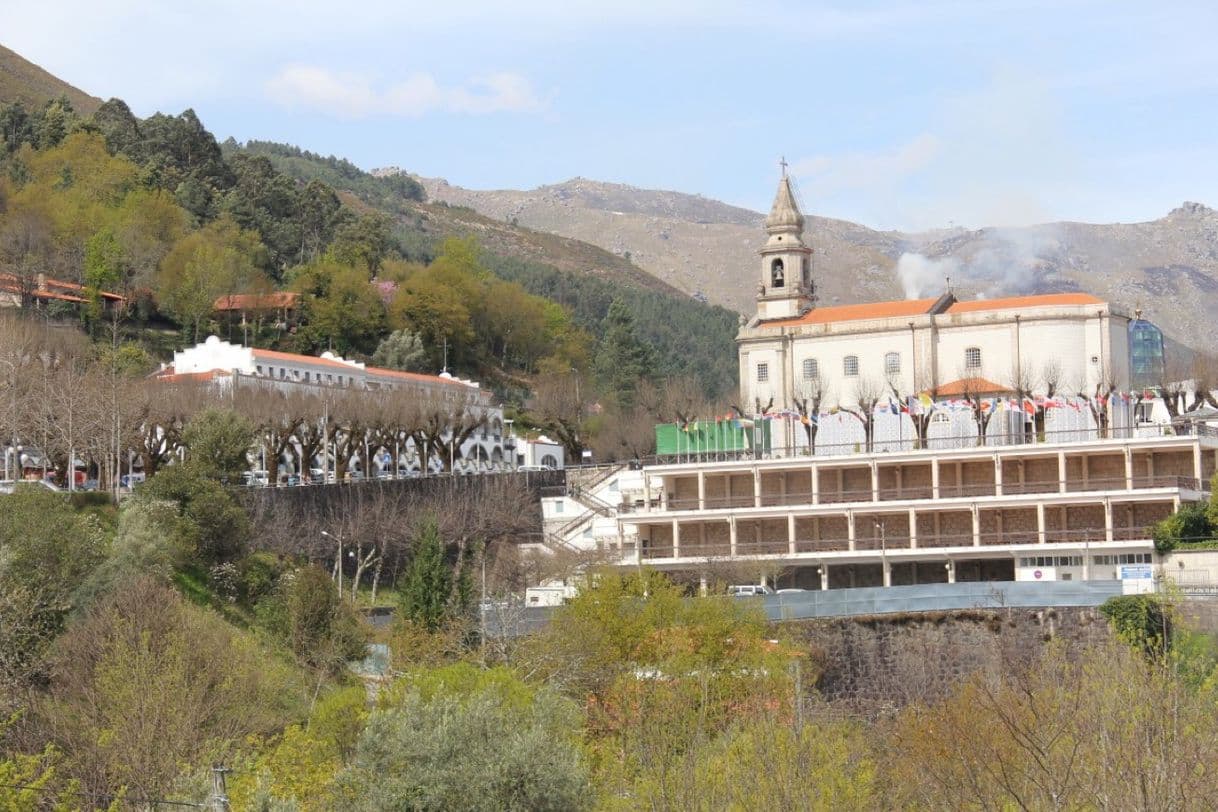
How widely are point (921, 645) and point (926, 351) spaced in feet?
103

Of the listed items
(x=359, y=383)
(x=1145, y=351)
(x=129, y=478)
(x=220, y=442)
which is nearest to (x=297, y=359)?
(x=359, y=383)

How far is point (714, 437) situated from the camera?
8544cm

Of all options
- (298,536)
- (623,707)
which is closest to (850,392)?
(298,536)

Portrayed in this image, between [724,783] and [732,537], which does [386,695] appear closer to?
[724,783]

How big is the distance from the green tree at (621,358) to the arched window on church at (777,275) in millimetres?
32498

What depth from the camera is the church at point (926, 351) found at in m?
83.6

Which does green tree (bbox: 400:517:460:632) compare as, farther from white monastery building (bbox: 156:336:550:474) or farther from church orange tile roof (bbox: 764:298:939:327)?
church orange tile roof (bbox: 764:298:939:327)

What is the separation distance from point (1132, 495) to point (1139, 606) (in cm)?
1621

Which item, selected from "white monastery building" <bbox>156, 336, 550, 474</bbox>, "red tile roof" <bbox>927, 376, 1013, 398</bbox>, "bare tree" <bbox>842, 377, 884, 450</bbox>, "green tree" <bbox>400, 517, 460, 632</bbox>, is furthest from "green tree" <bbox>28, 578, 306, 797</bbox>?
"white monastery building" <bbox>156, 336, 550, 474</bbox>

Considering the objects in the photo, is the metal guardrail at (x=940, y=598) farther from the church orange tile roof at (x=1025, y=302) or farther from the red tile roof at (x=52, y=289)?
the red tile roof at (x=52, y=289)

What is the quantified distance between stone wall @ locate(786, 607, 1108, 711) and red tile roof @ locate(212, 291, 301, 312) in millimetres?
68147

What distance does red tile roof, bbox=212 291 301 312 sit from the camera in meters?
119

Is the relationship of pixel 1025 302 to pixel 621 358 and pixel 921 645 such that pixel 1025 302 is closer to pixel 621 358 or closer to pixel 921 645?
pixel 921 645

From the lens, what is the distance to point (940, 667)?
183ft
